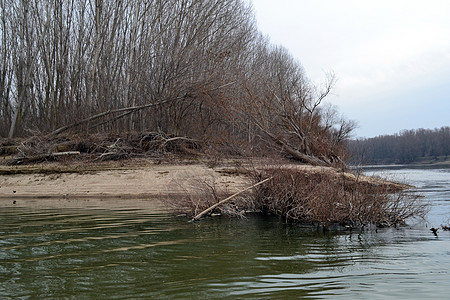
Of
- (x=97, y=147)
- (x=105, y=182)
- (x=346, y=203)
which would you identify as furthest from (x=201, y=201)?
(x=97, y=147)

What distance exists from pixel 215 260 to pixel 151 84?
1799 cm

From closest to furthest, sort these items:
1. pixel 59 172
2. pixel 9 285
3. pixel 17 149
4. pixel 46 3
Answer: pixel 9 285, pixel 59 172, pixel 17 149, pixel 46 3

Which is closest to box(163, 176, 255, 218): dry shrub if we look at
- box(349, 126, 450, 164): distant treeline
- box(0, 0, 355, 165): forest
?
box(0, 0, 355, 165): forest

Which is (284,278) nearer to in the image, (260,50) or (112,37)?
(112,37)

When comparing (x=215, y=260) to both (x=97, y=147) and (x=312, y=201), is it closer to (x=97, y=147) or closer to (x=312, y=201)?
(x=312, y=201)

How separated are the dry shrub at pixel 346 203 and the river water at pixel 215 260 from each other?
1.25 feet

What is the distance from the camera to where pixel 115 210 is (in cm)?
1401

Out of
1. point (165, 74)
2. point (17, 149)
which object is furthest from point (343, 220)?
point (17, 149)

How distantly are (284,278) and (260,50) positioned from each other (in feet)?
133

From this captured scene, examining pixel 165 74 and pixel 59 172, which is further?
pixel 165 74

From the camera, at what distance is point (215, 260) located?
24.3ft

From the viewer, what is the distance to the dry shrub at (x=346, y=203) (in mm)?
10383

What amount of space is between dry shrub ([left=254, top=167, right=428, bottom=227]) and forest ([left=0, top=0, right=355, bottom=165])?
934cm

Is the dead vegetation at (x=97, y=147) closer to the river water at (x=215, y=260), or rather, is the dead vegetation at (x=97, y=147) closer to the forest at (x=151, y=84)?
the forest at (x=151, y=84)
